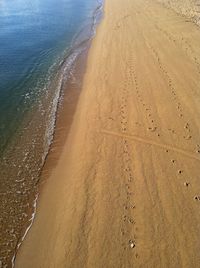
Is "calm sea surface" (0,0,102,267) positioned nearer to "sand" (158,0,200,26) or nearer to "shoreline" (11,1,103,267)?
"shoreline" (11,1,103,267)

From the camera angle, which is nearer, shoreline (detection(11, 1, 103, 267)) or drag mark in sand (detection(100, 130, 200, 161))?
shoreline (detection(11, 1, 103, 267))

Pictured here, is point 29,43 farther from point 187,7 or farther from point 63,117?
point 187,7

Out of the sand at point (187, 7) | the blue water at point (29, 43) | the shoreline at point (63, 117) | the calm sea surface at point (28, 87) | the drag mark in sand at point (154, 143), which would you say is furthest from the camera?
the sand at point (187, 7)

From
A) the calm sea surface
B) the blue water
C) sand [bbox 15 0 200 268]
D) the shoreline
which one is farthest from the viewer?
the blue water

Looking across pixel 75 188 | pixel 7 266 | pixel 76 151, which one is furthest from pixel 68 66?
pixel 7 266

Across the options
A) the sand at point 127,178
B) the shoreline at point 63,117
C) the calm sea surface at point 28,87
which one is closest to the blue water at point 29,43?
the calm sea surface at point 28,87

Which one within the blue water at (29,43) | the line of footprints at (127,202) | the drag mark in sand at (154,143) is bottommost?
the line of footprints at (127,202)

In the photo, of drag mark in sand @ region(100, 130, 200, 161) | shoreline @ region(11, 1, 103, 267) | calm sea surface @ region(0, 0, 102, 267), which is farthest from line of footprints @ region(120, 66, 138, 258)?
calm sea surface @ region(0, 0, 102, 267)

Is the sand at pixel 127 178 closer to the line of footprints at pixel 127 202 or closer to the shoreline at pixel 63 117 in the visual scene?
the line of footprints at pixel 127 202
